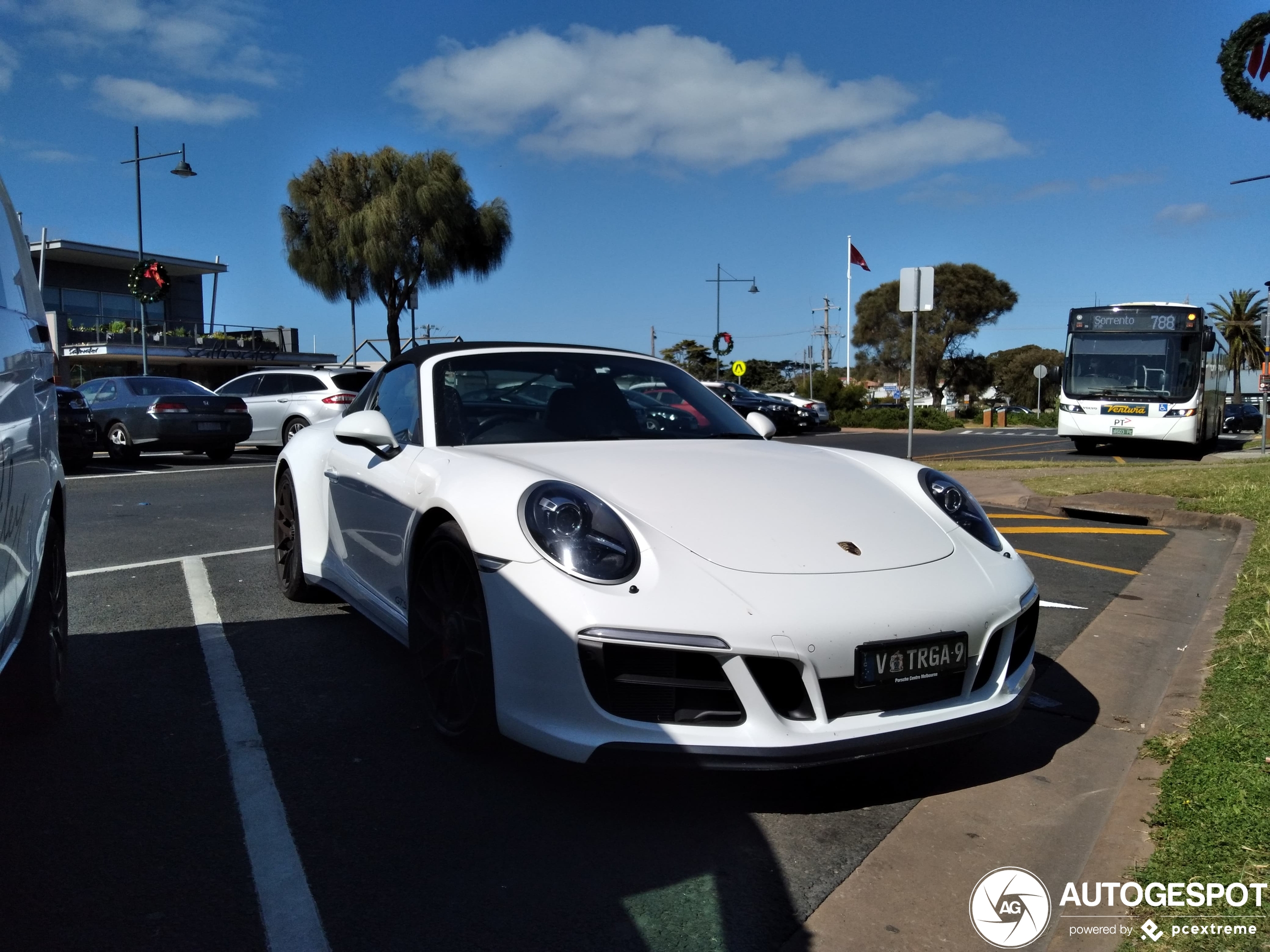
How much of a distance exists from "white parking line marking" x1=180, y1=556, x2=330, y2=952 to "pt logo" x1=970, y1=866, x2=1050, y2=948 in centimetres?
145

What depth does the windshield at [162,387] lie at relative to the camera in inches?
593

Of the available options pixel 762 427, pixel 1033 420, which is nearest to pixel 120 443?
pixel 762 427

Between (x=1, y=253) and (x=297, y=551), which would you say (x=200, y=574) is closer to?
(x=297, y=551)

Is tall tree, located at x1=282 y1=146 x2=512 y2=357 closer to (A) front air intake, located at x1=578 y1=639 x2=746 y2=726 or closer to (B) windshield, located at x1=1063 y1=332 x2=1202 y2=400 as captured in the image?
(B) windshield, located at x1=1063 y1=332 x2=1202 y2=400

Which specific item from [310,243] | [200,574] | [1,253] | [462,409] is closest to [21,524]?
[1,253]

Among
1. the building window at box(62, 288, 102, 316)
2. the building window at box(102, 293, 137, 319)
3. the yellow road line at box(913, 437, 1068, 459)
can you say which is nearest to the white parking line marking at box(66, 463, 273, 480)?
the yellow road line at box(913, 437, 1068, 459)

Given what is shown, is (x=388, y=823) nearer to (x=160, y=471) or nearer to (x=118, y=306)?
(x=160, y=471)

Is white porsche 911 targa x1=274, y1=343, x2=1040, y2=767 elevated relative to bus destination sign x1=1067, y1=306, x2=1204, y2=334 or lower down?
lower down

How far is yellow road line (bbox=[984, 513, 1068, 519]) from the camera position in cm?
919

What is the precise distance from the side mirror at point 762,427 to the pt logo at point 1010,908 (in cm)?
219

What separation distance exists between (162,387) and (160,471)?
8.57 ft

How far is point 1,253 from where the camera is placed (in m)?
3.16

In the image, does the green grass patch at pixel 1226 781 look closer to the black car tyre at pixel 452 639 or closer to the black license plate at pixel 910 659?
the black license plate at pixel 910 659

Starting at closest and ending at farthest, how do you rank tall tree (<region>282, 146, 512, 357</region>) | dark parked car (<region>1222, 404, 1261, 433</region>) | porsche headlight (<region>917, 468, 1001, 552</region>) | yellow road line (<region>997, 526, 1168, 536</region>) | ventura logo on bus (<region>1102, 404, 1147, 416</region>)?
porsche headlight (<region>917, 468, 1001, 552</region>) → yellow road line (<region>997, 526, 1168, 536</region>) → ventura logo on bus (<region>1102, 404, 1147, 416</region>) → tall tree (<region>282, 146, 512, 357</region>) → dark parked car (<region>1222, 404, 1261, 433</region>)
